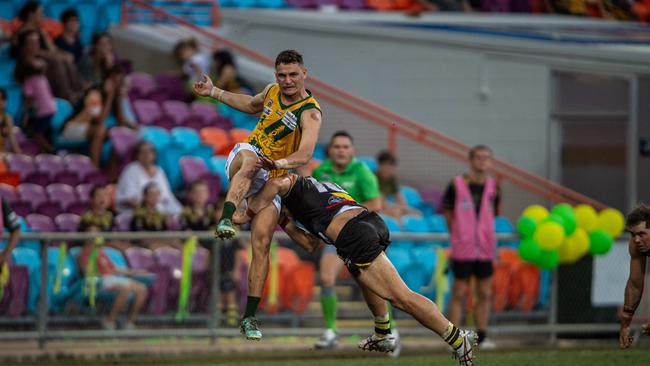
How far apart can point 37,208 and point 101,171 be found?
1.46 m

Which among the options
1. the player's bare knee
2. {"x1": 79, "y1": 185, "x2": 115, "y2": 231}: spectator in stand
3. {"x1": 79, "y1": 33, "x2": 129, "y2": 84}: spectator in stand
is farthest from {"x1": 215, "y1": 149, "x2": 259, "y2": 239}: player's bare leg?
{"x1": 79, "y1": 33, "x2": 129, "y2": 84}: spectator in stand

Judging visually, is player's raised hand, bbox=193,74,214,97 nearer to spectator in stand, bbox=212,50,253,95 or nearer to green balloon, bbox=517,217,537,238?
green balloon, bbox=517,217,537,238

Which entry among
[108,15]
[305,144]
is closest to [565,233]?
[305,144]

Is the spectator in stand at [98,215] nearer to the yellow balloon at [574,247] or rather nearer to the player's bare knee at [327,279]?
the player's bare knee at [327,279]

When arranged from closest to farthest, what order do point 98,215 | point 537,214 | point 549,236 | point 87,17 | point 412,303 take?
point 412,303 → point 98,215 → point 549,236 → point 537,214 → point 87,17

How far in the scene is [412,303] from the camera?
10.5 metres

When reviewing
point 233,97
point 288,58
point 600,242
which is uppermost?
point 288,58

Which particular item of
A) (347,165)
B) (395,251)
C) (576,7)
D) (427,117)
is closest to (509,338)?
(395,251)

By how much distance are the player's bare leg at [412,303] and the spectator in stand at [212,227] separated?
506 centimetres

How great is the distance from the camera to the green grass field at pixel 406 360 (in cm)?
1255

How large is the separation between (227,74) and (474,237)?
19.3 ft

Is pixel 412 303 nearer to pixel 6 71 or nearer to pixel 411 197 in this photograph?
pixel 411 197

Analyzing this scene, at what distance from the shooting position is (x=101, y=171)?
17.7 m

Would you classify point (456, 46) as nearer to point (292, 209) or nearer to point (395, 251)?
point (395, 251)
